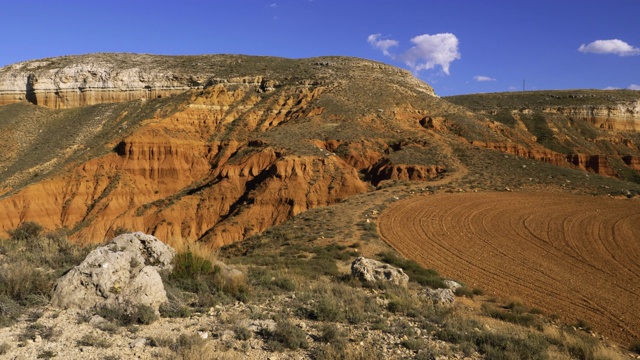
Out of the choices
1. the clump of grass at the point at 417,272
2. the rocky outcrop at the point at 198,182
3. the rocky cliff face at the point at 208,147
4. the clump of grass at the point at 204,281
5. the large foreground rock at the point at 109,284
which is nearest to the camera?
the large foreground rock at the point at 109,284

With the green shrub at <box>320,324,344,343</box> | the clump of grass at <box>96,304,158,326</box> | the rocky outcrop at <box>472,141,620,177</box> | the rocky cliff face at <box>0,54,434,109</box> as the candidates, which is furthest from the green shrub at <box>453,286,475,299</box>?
the rocky cliff face at <box>0,54,434,109</box>

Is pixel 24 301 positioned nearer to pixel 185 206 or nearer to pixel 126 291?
pixel 126 291

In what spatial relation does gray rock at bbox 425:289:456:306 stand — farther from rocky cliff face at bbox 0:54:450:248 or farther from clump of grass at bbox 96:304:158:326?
rocky cliff face at bbox 0:54:450:248

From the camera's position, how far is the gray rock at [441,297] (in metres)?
10.1

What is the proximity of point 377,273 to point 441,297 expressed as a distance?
1.91m

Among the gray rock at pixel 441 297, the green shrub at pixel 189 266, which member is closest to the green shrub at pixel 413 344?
the gray rock at pixel 441 297

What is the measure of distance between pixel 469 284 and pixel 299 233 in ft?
27.7

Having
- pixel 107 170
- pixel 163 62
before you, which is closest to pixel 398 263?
pixel 107 170

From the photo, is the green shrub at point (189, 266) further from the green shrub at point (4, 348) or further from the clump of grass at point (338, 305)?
the green shrub at point (4, 348)

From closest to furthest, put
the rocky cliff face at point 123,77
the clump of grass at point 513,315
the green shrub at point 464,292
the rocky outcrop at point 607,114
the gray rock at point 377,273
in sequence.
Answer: the clump of grass at point 513,315 < the gray rock at point 377,273 < the green shrub at point 464,292 < the rocky cliff face at point 123,77 < the rocky outcrop at point 607,114

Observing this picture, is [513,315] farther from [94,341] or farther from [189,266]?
[94,341]

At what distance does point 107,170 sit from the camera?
38094 mm

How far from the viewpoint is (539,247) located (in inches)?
643

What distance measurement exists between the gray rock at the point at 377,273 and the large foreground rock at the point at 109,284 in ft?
17.6
